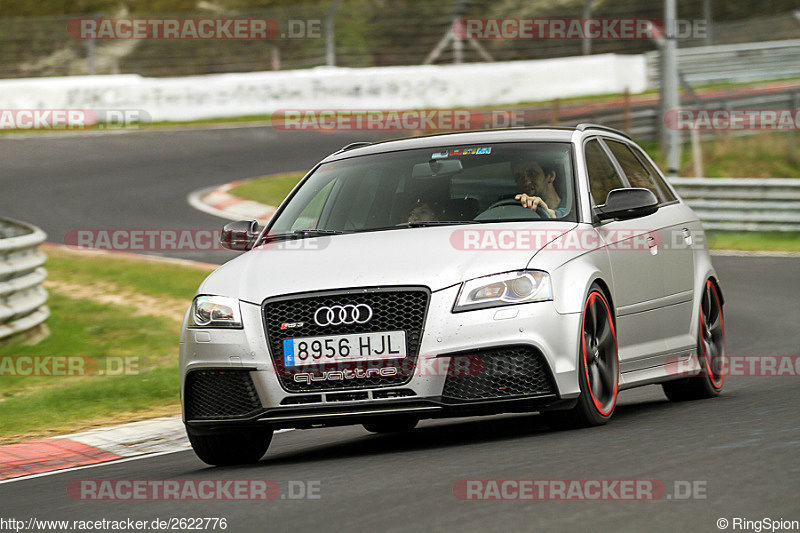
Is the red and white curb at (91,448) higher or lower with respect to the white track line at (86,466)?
lower

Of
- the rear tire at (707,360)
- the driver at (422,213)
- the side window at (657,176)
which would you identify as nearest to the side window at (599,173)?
the side window at (657,176)

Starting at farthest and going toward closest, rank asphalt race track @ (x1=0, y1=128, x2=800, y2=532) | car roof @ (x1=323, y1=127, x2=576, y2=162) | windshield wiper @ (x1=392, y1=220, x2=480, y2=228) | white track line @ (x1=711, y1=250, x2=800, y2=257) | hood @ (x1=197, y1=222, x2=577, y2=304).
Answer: white track line @ (x1=711, y1=250, x2=800, y2=257), car roof @ (x1=323, y1=127, x2=576, y2=162), windshield wiper @ (x1=392, y1=220, x2=480, y2=228), hood @ (x1=197, y1=222, x2=577, y2=304), asphalt race track @ (x1=0, y1=128, x2=800, y2=532)

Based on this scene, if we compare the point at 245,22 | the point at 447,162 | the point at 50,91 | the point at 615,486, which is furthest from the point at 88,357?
the point at 245,22

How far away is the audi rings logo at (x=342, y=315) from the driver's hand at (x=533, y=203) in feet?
4.51

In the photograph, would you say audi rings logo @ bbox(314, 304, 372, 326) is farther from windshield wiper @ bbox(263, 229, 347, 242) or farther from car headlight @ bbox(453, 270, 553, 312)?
windshield wiper @ bbox(263, 229, 347, 242)

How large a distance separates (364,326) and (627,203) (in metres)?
1.80

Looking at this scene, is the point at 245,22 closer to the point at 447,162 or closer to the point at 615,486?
the point at 447,162

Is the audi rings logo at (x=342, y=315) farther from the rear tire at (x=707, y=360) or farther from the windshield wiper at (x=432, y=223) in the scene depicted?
the rear tire at (x=707, y=360)

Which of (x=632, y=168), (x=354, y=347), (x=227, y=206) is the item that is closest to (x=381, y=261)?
(x=354, y=347)

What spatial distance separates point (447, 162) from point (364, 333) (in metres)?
1.63

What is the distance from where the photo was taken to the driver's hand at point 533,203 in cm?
787

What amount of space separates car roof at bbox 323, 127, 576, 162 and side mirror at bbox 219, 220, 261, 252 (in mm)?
760

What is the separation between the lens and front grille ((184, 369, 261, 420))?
282 inches

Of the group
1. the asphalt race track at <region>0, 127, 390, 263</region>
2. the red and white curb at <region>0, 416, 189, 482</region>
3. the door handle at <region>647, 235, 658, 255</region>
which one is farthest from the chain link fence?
the door handle at <region>647, 235, 658, 255</region>
